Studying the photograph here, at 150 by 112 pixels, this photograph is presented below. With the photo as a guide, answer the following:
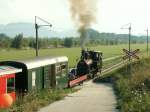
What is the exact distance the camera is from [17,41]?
405 feet

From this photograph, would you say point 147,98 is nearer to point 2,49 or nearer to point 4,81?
point 4,81

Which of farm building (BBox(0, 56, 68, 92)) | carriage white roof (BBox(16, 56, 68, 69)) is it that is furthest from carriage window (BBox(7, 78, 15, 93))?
carriage white roof (BBox(16, 56, 68, 69))

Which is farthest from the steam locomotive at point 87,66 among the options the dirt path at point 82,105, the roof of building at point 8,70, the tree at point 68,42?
the tree at point 68,42

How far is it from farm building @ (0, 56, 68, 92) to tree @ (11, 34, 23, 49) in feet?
304

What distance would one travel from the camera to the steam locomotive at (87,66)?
1505 inches

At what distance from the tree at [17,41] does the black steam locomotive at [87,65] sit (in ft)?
263

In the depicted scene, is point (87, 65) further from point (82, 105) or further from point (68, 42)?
point (68, 42)

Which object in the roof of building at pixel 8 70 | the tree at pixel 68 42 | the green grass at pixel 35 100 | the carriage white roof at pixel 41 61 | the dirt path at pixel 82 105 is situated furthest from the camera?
the tree at pixel 68 42

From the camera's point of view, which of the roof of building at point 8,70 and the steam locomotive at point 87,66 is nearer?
the roof of building at point 8,70

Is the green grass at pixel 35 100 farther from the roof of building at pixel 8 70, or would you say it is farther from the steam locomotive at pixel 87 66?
the steam locomotive at pixel 87 66

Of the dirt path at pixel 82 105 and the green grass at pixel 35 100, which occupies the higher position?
the green grass at pixel 35 100

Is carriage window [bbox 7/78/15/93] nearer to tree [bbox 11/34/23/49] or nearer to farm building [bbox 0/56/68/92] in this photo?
farm building [bbox 0/56/68/92]

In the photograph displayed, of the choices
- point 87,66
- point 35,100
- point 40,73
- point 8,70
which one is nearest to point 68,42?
point 87,66

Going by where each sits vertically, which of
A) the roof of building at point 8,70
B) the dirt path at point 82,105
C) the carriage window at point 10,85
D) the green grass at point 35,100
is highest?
the roof of building at point 8,70
